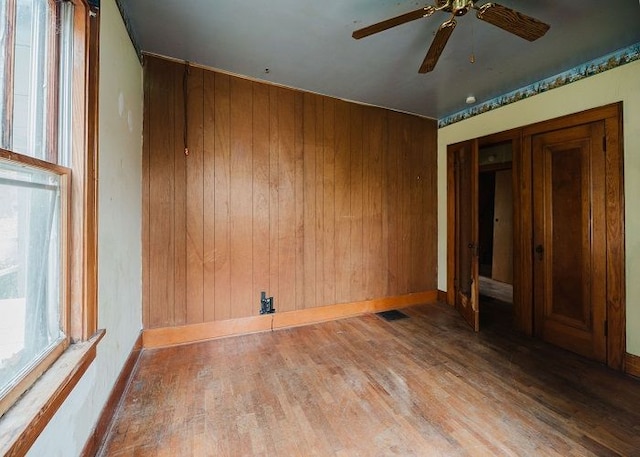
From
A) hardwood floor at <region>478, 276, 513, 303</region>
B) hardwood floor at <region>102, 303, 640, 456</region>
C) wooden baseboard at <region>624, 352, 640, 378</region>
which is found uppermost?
hardwood floor at <region>478, 276, 513, 303</region>

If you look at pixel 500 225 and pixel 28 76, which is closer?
pixel 28 76

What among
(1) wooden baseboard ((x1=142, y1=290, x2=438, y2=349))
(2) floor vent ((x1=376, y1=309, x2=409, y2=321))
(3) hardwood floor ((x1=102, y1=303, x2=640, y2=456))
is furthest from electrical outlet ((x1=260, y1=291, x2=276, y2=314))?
(2) floor vent ((x1=376, y1=309, x2=409, y2=321))

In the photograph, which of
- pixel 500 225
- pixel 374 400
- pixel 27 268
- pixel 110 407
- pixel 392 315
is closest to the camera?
pixel 27 268

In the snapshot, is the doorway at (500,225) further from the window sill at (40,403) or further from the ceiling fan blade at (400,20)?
the window sill at (40,403)

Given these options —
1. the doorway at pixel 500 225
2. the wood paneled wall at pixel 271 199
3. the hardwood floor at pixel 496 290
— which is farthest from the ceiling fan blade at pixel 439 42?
the hardwood floor at pixel 496 290

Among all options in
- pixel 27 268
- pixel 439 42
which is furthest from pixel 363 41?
pixel 27 268

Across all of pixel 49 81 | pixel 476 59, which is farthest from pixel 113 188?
pixel 476 59

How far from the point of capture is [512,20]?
1.49 m

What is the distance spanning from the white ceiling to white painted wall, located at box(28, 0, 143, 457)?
0.38 m

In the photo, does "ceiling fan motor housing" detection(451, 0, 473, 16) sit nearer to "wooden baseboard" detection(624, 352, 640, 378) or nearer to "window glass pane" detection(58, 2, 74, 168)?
"window glass pane" detection(58, 2, 74, 168)

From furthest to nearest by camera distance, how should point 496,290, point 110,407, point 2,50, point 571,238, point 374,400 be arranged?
point 496,290, point 571,238, point 374,400, point 110,407, point 2,50

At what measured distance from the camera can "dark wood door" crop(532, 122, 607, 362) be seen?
2340 millimetres

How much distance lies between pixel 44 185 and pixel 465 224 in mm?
3719

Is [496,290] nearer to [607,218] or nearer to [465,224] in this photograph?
[465,224]
